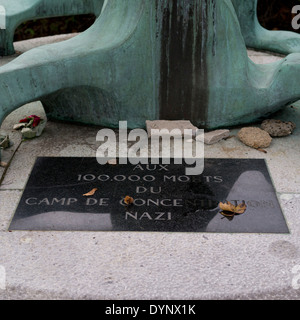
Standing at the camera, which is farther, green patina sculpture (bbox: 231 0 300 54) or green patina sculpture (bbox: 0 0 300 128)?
green patina sculpture (bbox: 231 0 300 54)

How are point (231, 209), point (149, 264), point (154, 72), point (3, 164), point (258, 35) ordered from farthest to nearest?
point (258, 35) → point (154, 72) → point (3, 164) → point (231, 209) → point (149, 264)

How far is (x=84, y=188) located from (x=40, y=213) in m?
0.35

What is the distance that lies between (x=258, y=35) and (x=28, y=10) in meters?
2.37

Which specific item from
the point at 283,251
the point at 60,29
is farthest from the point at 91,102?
the point at 60,29

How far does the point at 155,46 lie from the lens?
3748mm

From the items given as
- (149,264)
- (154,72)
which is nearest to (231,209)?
(149,264)

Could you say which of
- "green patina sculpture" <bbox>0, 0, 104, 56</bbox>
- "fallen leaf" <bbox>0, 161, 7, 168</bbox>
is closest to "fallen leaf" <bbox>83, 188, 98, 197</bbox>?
"fallen leaf" <bbox>0, 161, 7, 168</bbox>

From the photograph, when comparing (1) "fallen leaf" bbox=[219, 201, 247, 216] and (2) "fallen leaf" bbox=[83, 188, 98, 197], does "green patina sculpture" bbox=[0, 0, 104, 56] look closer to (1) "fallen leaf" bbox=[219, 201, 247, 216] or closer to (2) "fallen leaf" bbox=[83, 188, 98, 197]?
(2) "fallen leaf" bbox=[83, 188, 98, 197]

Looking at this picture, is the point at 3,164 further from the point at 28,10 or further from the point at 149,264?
the point at 28,10

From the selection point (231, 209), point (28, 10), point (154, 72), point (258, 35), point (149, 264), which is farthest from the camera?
point (258, 35)

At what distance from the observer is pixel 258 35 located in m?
5.59

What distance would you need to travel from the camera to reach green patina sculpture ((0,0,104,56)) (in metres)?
5.23

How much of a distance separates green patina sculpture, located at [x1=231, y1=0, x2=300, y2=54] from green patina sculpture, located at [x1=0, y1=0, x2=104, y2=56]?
1.47 metres

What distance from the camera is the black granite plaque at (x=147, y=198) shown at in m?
2.98
